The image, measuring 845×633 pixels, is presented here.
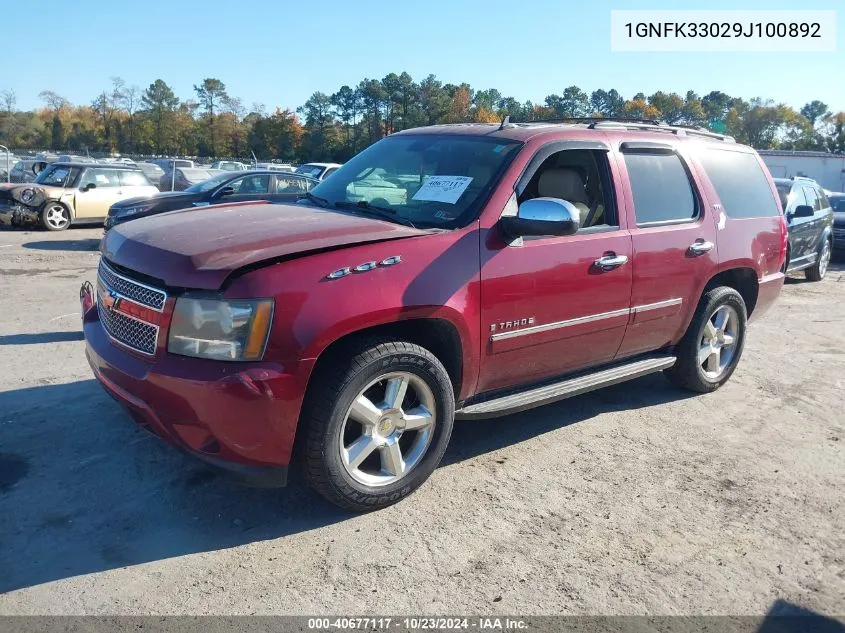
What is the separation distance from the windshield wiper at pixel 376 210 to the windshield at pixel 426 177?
2 centimetres

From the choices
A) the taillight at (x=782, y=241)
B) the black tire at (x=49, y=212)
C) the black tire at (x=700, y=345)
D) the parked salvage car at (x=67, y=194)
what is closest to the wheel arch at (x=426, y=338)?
the black tire at (x=700, y=345)

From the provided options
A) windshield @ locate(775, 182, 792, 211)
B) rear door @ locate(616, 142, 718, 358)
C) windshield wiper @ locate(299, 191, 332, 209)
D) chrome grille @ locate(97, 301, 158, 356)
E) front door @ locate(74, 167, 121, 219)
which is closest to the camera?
chrome grille @ locate(97, 301, 158, 356)

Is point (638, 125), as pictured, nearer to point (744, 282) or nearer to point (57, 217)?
point (744, 282)

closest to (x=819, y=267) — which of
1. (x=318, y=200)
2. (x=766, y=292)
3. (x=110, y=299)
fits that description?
(x=766, y=292)

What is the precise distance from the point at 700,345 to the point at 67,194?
14971 millimetres

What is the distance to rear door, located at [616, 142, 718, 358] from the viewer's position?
4645 millimetres

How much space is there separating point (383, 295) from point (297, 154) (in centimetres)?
7436

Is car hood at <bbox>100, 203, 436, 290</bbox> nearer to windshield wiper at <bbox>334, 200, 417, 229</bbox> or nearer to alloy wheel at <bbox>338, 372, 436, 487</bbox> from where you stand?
windshield wiper at <bbox>334, 200, 417, 229</bbox>

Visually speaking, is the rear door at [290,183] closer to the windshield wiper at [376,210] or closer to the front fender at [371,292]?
the windshield wiper at [376,210]

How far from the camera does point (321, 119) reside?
8112 cm

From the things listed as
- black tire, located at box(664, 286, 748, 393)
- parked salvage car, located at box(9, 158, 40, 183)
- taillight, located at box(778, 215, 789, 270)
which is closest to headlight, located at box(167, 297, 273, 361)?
black tire, located at box(664, 286, 748, 393)

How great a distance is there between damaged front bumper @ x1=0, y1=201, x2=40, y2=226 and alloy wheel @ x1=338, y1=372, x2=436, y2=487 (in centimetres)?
1470

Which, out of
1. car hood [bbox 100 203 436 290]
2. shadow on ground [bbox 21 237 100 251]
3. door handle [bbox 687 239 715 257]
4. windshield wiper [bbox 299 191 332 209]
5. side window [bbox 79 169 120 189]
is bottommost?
shadow on ground [bbox 21 237 100 251]

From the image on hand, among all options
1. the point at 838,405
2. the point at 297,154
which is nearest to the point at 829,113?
the point at 297,154
